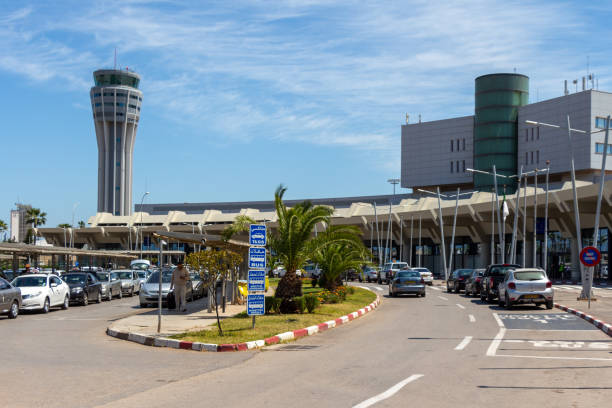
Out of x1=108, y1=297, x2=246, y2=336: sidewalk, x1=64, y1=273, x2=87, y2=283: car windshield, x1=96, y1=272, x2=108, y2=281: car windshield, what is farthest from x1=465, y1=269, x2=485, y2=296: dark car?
x1=64, y1=273, x2=87, y2=283: car windshield

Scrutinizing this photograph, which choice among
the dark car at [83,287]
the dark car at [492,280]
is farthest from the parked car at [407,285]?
the dark car at [83,287]

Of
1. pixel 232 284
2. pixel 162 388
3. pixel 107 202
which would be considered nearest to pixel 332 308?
pixel 232 284

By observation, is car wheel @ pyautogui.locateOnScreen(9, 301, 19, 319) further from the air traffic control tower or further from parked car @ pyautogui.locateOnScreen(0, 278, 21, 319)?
the air traffic control tower

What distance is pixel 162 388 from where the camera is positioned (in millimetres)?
10391

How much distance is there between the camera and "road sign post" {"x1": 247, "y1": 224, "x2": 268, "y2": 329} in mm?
18906

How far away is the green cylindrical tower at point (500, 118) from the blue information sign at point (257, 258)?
98.9m

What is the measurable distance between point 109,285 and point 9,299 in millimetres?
13337

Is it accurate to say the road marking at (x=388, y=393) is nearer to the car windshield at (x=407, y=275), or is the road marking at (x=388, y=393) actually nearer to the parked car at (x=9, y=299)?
the parked car at (x=9, y=299)

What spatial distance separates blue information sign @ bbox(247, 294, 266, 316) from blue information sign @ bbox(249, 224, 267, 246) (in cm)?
139

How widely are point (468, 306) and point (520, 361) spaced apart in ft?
62.0

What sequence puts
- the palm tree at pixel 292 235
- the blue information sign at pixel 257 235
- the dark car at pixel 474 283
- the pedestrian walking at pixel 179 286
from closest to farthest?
1. the blue information sign at pixel 257 235
2. the palm tree at pixel 292 235
3. the pedestrian walking at pixel 179 286
4. the dark car at pixel 474 283

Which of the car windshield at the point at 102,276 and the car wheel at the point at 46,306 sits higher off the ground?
the car windshield at the point at 102,276

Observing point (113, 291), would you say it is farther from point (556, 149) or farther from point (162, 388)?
point (556, 149)

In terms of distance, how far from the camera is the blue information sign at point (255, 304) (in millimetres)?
18766
